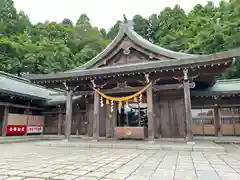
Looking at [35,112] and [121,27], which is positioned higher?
A: [121,27]

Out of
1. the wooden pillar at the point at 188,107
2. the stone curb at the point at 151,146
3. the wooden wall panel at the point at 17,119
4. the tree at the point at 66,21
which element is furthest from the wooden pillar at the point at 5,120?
the tree at the point at 66,21

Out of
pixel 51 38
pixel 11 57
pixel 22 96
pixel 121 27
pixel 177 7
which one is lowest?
pixel 22 96

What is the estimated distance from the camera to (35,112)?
54.3 feet

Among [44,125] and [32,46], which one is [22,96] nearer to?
[44,125]

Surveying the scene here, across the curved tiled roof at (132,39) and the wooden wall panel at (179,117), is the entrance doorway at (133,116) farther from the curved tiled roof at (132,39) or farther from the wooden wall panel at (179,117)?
the curved tiled roof at (132,39)

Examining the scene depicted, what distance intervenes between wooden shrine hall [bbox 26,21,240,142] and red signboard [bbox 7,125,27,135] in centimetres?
467

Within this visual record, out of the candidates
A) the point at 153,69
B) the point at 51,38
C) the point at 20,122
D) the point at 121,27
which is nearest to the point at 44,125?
the point at 20,122

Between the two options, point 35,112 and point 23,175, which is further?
point 35,112

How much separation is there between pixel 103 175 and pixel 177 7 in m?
51.1

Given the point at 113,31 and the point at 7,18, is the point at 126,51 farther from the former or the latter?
the point at 113,31

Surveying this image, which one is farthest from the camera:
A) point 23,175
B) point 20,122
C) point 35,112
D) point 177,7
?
point 177,7

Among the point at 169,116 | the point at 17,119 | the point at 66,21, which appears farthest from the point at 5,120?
the point at 66,21

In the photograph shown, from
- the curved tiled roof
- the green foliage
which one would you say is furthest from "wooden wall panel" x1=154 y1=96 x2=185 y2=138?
the green foliage

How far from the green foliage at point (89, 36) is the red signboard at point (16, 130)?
52.8ft
